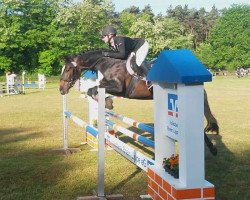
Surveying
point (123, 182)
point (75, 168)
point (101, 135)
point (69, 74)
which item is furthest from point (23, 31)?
point (101, 135)

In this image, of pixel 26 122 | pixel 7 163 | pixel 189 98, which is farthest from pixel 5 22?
pixel 189 98

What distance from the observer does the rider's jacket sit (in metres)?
7.10

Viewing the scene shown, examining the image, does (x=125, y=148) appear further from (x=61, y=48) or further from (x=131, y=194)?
(x=61, y=48)

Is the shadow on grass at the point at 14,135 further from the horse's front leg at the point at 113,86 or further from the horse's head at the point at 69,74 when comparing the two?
the horse's front leg at the point at 113,86

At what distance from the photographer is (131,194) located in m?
5.27

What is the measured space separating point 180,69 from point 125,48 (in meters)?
4.30

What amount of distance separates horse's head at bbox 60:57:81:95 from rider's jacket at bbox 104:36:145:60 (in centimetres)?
66

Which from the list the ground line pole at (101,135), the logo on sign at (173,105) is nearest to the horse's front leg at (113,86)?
the ground line pole at (101,135)

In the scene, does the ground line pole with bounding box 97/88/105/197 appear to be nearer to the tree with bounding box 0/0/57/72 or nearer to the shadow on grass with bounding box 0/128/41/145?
the shadow on grass with bounding box 0/128/41/145

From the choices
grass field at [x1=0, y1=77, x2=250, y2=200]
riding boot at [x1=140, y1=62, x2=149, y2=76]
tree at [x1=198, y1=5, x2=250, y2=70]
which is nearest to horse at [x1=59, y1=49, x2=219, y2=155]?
riding boot at [x1=140, y1=62, x2=149, y2=76]

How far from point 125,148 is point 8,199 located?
1498 mm

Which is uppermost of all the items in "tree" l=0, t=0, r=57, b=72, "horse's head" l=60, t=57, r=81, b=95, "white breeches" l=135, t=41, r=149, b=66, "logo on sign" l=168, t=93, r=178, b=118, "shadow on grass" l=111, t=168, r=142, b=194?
"tree" l=0, t=0, r=57, b=72

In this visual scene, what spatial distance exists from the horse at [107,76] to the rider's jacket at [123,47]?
0.24 metres

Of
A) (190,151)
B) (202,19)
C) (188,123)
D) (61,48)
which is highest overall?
(202,19)
